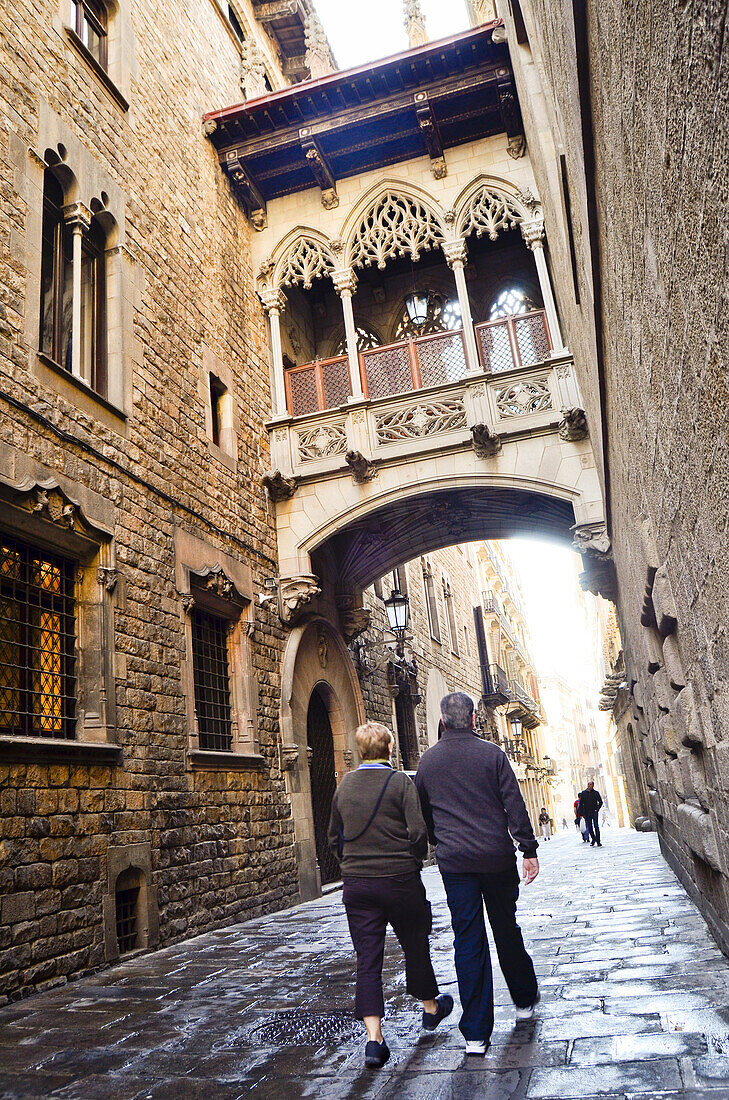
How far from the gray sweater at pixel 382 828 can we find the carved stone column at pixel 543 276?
887 cm

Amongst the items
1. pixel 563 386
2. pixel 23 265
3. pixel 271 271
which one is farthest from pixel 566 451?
pixel 23 265

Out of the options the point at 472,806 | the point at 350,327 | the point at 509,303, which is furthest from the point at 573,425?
the point at 472,806

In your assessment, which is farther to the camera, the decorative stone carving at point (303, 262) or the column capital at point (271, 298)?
the decorative stone carving at point (303, 262)

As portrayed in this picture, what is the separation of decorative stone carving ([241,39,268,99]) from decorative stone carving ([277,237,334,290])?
292 centimetres

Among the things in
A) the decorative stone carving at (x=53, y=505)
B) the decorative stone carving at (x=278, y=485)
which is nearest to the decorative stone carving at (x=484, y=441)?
the decorative stone carving at (x=278, y=485)

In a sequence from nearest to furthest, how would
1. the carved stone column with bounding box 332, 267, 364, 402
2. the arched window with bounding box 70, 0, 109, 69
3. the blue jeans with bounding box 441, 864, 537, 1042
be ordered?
1. the blue jeans with bounding box 441, 864, 537, 1042
2. the arched window with bounding box 70, 0, 109, 69
3. the carved stone column with bounding box 332, 267, 364, 402

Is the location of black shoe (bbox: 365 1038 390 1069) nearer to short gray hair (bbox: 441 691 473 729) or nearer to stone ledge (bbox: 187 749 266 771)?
short gray hair (bbox: 441 691 473 729)

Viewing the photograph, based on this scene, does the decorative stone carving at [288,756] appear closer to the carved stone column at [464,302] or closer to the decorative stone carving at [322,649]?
the decorative stone carving at [322,649]

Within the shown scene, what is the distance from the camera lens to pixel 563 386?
11.5 metres

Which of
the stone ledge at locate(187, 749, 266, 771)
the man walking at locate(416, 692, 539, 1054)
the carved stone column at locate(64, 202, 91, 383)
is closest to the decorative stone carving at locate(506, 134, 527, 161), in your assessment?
the carved stone column at locate(64, 202, 91, 383)

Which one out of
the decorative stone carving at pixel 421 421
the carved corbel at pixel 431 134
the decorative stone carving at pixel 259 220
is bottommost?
the decorative stone carving at pixel 421 421

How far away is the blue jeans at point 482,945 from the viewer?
360cm

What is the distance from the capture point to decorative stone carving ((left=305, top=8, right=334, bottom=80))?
47.3 ft

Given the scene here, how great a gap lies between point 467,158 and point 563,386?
416 cm
